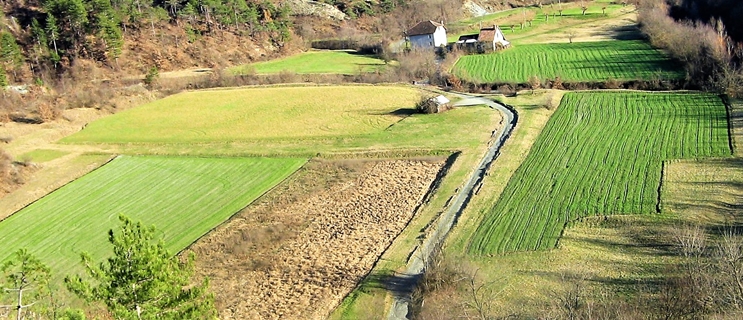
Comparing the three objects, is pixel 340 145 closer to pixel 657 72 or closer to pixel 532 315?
pixel 532 315

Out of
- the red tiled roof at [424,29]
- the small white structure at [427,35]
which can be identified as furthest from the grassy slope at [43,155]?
the red tiled roof at [424,29]

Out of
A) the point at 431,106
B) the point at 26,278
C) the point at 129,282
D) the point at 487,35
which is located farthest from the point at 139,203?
the point at 487,35

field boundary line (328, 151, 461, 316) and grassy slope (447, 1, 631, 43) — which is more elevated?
grassy slope (447, 1, 631, 43)

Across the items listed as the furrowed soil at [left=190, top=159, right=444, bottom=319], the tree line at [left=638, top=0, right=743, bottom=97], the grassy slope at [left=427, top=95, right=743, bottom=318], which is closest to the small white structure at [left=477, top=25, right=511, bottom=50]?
the tree line at [left=638, top=0, right=743, bottom=97]

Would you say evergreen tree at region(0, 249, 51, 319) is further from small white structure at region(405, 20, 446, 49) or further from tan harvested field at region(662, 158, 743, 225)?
small white structure at region(405, 20, 446, 49)

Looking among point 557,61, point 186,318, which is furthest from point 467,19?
point 186,318

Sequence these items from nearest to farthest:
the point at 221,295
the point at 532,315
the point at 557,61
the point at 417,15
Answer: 1. the point at 532,315
2. the point at 221,295
3. the point at 557,61
4. the point at 417,15

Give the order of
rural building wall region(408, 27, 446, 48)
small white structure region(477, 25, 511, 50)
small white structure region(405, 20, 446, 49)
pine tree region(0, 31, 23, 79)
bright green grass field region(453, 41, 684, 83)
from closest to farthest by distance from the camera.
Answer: bright green grass field region(453, 41, 684, 83)
pine tree region(0, 31, 23, 79)
small white structure region(477, 25, 511, 50)
small white structure region(405, 20, 446, 49)
rural building wall region(408, 27, 446, 48)
